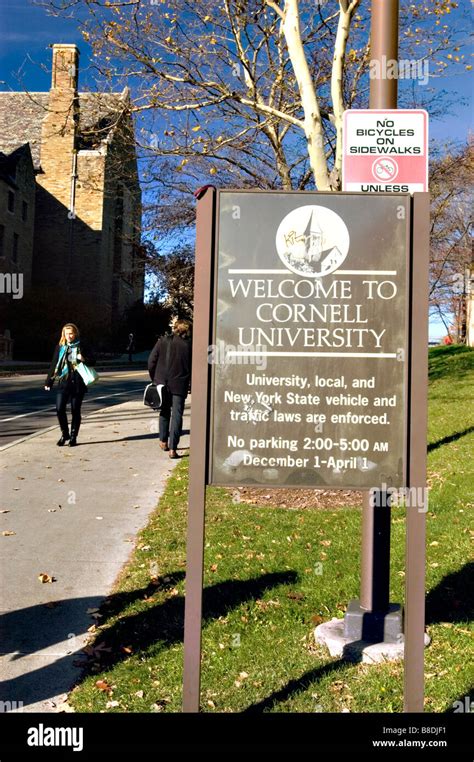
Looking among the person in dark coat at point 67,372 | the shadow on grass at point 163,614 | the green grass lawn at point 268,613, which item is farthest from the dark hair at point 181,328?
the shadow on grass at point 163,614

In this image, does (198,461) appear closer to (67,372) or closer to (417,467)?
(417,467)

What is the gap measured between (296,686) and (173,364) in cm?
681

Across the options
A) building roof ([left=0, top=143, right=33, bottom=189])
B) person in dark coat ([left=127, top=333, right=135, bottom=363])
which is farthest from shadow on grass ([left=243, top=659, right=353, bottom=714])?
person in dark coat ([left=127, top=333, right=135, bottom=363])

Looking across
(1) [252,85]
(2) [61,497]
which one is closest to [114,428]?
(2) [61,497]

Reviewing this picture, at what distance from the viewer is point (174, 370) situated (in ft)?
34.2

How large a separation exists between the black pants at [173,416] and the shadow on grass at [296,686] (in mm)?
6356

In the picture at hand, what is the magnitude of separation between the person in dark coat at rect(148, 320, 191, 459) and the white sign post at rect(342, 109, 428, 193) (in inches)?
243

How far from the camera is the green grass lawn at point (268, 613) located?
12.8 ft

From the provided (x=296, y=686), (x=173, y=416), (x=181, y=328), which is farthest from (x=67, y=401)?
(x=296, y=686)

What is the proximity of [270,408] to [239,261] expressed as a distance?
71cm

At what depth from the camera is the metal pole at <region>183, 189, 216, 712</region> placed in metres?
3.41
